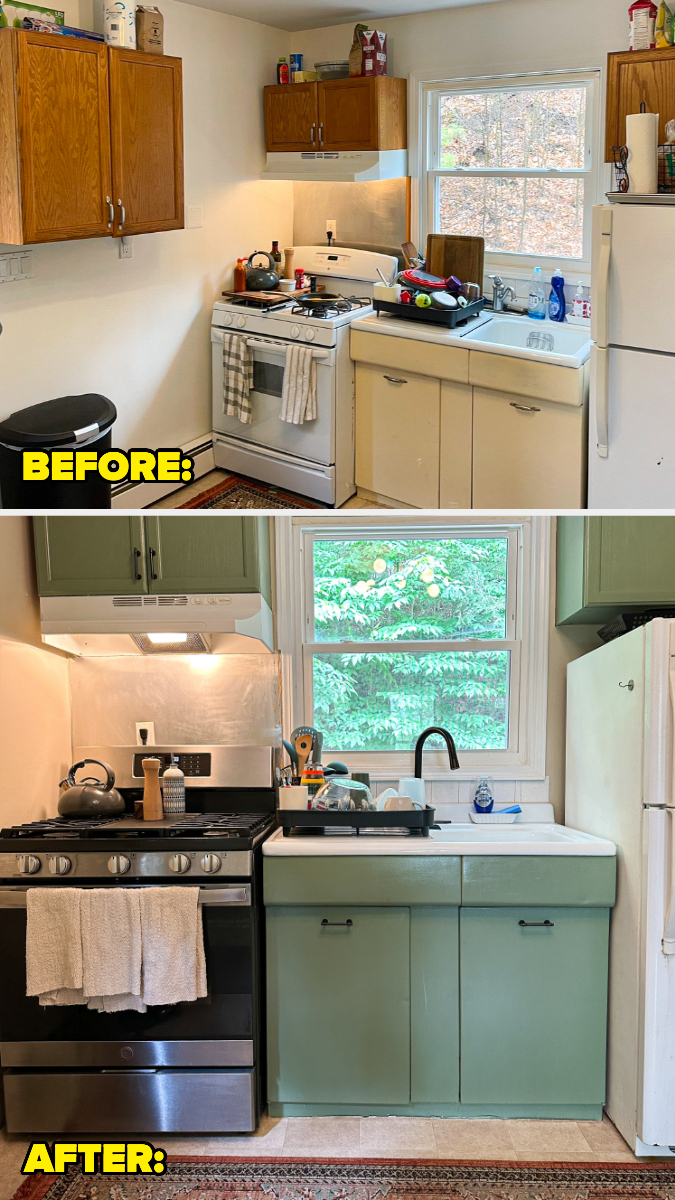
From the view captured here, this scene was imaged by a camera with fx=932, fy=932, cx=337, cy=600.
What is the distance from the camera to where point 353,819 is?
2.53m

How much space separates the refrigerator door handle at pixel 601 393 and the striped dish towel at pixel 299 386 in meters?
1.31

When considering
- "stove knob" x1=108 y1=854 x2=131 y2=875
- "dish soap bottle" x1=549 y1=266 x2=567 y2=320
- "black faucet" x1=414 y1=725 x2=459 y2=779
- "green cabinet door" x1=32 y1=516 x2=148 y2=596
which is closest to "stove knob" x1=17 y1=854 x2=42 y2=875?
"stove knob" x1=108 y1=854 x2=131 y2=875

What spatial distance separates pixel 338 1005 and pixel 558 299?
2.88 meters

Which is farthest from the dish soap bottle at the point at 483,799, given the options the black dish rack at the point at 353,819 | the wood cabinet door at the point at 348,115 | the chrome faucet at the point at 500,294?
the wood cabinet door at the point at 348,115

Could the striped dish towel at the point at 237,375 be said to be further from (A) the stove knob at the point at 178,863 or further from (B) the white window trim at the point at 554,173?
(A) the stove knob at the point at 178,863

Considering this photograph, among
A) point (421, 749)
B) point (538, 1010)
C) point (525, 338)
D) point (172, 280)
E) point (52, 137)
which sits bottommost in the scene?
point (538, 1010)

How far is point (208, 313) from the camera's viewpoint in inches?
172

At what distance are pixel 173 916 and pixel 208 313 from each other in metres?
2.98

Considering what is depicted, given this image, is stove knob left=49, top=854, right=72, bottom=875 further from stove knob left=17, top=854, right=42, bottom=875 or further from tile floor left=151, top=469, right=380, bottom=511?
tile floor left=151, top=469, right=380, bottom=511

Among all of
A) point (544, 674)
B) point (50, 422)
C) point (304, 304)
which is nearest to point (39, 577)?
point (50, 422)

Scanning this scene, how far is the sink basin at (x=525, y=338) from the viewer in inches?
135

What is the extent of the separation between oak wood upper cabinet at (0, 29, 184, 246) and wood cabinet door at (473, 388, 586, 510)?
4.71 feet

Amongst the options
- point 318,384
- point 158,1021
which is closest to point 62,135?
point 318,384

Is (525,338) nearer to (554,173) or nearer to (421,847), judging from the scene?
(554,173)
